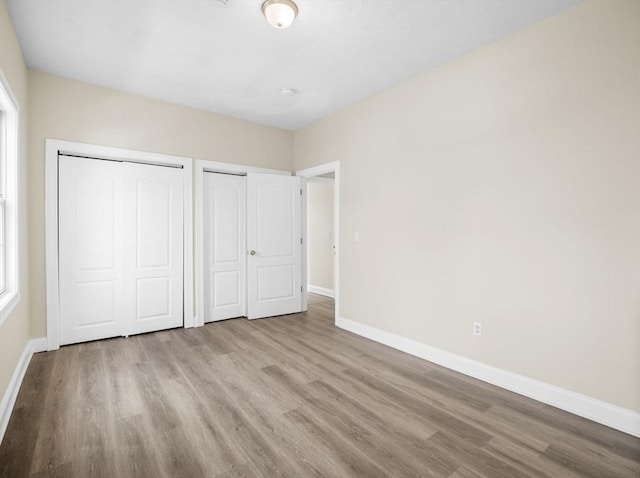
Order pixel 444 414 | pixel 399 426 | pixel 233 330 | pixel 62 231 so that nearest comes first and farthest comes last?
pixel 399 426 → pixel 444 414 → pixel 62 231 → pixel 233 330

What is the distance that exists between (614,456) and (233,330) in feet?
11.6

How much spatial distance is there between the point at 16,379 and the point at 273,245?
2.95m

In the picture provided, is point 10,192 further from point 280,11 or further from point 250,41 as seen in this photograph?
point 280,11

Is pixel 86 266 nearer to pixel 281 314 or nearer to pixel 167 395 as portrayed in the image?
pixel 167 395

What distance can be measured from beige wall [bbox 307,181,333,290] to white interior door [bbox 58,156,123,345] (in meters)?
3.72

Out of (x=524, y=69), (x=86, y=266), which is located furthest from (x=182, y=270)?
(x=524, y=69)

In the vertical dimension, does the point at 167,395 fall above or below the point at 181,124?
below

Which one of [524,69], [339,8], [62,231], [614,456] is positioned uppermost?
[339,8]

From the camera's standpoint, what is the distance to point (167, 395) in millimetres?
2406

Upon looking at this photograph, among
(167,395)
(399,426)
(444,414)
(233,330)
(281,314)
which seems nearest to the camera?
(399,426)

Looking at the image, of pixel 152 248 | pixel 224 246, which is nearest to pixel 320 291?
pixel 224 246

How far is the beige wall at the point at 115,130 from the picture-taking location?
3197 mm

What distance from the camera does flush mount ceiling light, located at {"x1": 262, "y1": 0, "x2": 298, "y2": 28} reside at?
215cm

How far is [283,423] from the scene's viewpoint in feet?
6.78
